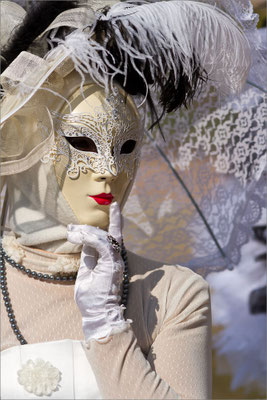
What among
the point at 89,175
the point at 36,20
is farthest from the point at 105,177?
the point at 36,20

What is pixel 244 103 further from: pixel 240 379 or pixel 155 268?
pixel 240 379

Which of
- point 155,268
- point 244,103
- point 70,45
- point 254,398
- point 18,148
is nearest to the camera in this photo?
point 70,45

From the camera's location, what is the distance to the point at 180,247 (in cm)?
219

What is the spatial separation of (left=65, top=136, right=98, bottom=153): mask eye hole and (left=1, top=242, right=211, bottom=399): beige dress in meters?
0.26

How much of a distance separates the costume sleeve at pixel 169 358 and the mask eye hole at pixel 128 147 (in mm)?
329

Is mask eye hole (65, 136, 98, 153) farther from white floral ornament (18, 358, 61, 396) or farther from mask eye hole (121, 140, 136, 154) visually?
white floral ornament (18, 358, 61, 396)

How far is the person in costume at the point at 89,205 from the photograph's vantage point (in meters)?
1.35

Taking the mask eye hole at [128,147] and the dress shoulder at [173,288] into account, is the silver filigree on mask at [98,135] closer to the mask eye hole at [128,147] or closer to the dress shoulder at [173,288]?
the mask eye hole at [128,147]

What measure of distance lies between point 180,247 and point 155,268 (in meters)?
0.58

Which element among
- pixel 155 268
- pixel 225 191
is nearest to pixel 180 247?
pixel 225 191

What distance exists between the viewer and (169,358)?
1442mm

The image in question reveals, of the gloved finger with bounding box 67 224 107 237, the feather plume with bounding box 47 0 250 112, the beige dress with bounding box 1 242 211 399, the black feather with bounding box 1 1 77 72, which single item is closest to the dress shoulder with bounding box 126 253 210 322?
the beige dress with bounding box 1 242 211 399

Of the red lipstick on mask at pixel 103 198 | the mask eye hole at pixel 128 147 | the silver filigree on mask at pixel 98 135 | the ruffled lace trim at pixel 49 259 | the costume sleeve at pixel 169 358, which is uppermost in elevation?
the silver filigree on mask at pixel 98 135

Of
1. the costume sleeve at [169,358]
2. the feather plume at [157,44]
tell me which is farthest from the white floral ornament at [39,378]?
the feather plume at [157,44]
